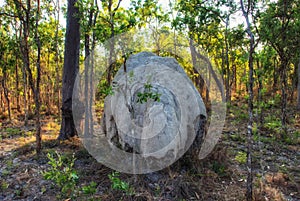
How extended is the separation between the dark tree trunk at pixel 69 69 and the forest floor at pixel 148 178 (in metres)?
0.65

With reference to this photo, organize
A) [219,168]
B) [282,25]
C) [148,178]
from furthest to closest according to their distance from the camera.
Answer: [282,25] → [219,168] → [148,178]

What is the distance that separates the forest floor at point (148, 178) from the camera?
429 centimetres

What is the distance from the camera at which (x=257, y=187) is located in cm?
478

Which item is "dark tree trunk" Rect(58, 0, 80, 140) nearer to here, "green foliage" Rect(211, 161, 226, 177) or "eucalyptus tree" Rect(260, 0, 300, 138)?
"green foliage" Rect(211, 161, 226, 177)

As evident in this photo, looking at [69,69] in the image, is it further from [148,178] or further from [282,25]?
[282,25]

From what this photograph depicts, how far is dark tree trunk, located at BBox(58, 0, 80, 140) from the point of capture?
25.4ft

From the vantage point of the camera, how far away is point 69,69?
7832 mm

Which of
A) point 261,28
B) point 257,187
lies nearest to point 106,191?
point 257,187

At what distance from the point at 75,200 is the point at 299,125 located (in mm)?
8950

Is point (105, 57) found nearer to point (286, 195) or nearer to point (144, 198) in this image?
point (144, 198)

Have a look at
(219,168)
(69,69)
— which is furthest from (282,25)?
(69,69)

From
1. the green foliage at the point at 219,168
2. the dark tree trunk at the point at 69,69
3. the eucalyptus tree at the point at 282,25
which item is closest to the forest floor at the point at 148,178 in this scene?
the green foliage at the point at 219,168

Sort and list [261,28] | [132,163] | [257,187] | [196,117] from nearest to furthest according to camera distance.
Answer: [257,187] → [132,163] → [196,117] → [261,28]

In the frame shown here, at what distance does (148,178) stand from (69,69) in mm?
4452
